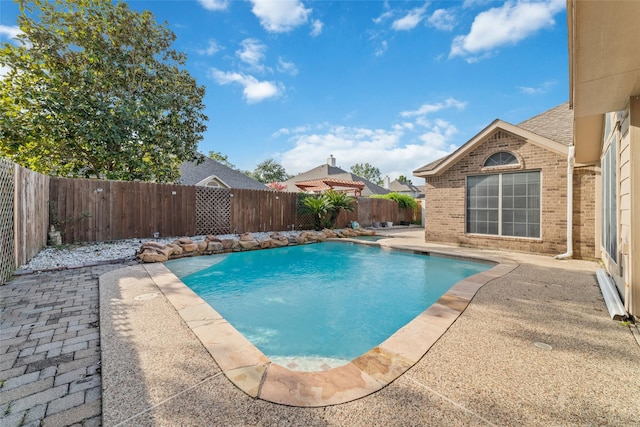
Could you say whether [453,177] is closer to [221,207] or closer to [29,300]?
[221,207]

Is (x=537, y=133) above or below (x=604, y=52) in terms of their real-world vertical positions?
above

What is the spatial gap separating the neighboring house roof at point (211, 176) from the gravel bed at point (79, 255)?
9.92 meters

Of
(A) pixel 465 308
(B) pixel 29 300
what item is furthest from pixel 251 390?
(B) pixel 29 300

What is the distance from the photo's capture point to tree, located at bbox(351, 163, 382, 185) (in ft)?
223

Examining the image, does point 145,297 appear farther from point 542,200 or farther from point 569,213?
point 542,200

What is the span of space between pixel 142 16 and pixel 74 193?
718 centimetres

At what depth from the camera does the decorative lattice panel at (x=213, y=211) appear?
34.3 ft

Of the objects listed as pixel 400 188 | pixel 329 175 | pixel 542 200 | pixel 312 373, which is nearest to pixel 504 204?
pixel 542 200

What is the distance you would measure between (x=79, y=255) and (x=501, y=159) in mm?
11146

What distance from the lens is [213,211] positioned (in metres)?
10.8

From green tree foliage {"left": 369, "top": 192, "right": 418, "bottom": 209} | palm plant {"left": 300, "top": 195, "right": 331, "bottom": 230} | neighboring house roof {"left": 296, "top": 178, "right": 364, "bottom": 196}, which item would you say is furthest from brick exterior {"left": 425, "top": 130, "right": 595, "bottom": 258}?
green tree foliage {"left": 369, "top": 192, "right": 418, "bottom": 209}

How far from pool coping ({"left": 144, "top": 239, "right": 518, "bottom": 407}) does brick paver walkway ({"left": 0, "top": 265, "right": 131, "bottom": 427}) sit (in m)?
0.77

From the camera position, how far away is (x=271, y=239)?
9562 millimetres

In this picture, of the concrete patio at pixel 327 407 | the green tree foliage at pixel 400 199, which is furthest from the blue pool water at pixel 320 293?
the green tree foliage at pixel 400 199
